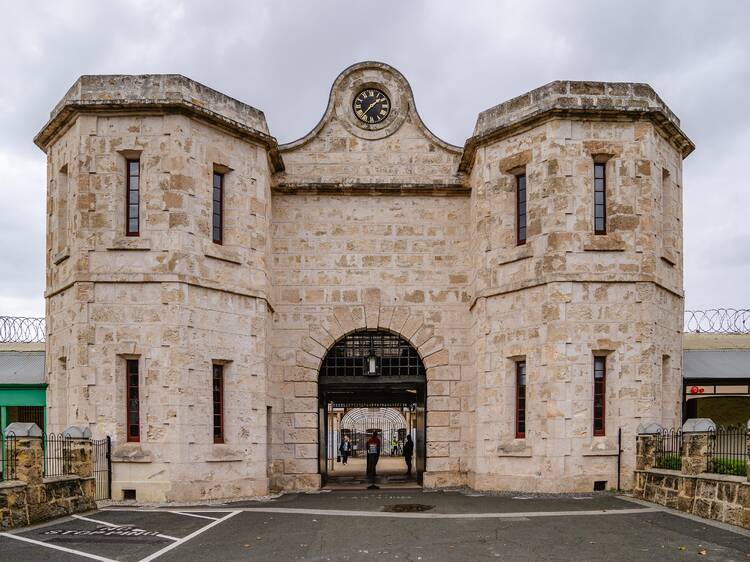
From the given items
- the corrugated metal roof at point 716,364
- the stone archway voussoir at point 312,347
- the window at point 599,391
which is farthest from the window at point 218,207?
the corrugated metal roof at point 716,364

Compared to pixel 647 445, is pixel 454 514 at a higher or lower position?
lower

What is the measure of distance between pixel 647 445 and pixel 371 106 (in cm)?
1052

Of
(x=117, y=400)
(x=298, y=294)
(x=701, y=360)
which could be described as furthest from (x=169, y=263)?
(x=701, y=360)

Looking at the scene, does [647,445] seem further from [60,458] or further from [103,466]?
[60,458]

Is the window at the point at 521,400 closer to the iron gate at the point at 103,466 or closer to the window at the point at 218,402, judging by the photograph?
the window at the point at 218,402

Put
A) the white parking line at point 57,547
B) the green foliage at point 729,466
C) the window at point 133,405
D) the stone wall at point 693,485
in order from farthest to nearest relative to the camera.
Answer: the window at point 133,405 < the green foliage at point 729,466 < the stone wall at point 693,485 < the white parking line at point 57,547

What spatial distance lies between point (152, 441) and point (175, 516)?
2390 millimetres

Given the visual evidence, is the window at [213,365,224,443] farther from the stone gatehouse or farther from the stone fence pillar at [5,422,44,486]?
the stone fence pillar at [5,422,44,486]

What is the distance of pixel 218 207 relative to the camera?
17938 mm

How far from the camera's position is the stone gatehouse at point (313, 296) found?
16.4 metres

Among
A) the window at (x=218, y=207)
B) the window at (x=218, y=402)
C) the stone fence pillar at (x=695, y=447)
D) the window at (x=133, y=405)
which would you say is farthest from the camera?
the window at (x=218, y=207)

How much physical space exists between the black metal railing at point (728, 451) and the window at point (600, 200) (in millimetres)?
5331

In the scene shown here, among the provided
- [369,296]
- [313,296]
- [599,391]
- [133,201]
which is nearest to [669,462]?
→ [599,391]

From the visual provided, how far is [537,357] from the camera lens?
56.1 ft
